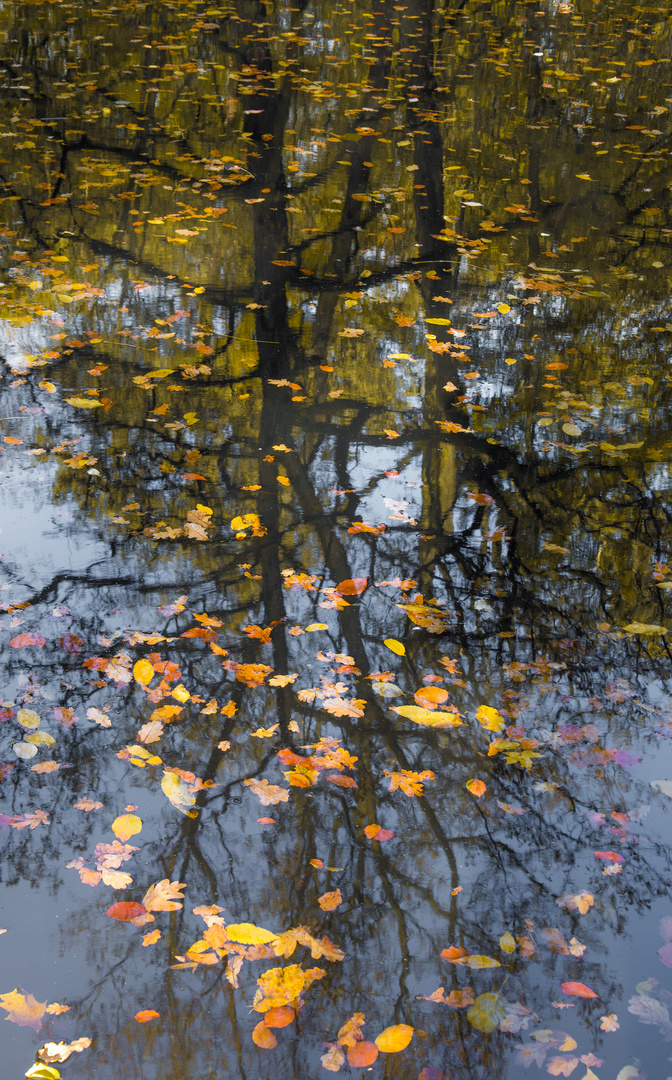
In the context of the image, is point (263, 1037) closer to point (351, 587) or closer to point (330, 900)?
point (330, 900)

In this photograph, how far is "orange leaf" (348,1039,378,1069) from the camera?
2184mm

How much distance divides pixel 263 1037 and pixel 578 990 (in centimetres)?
92

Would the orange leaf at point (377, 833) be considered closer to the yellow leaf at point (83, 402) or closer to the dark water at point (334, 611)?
the dark water at point (334, 611)

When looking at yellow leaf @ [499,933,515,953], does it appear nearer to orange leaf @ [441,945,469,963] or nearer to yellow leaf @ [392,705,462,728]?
orange leaf @ [441,945,469,963]

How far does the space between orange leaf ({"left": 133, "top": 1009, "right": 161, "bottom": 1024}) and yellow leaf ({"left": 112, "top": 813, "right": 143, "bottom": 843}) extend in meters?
0.55

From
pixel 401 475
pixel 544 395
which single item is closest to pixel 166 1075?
pixel 401 475

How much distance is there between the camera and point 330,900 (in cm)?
253

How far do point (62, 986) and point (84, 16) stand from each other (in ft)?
48.5

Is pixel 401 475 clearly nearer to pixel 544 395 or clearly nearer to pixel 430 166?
pixel 544 395

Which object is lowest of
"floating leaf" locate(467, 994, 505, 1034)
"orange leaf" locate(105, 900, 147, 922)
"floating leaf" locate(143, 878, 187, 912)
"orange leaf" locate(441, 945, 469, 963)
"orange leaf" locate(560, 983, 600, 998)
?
"floating leaf" locate(467, 994, 505, 1034)

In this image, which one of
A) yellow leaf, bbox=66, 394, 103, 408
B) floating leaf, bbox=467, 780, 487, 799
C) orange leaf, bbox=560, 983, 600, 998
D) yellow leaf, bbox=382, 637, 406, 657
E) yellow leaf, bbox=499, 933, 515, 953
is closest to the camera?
orange leaf, bbox=560, 983, 600, 998

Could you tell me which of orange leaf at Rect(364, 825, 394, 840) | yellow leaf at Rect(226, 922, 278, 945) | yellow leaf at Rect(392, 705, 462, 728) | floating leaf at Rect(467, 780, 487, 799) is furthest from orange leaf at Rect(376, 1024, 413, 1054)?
yellow leaf at Rect(392, 705, 462, 728)

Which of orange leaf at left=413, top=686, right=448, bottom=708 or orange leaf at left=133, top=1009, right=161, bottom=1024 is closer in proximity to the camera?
orange leaf at left=133, top=1009, right=161, bottom=1024

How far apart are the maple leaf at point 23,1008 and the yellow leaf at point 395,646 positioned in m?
1.77
